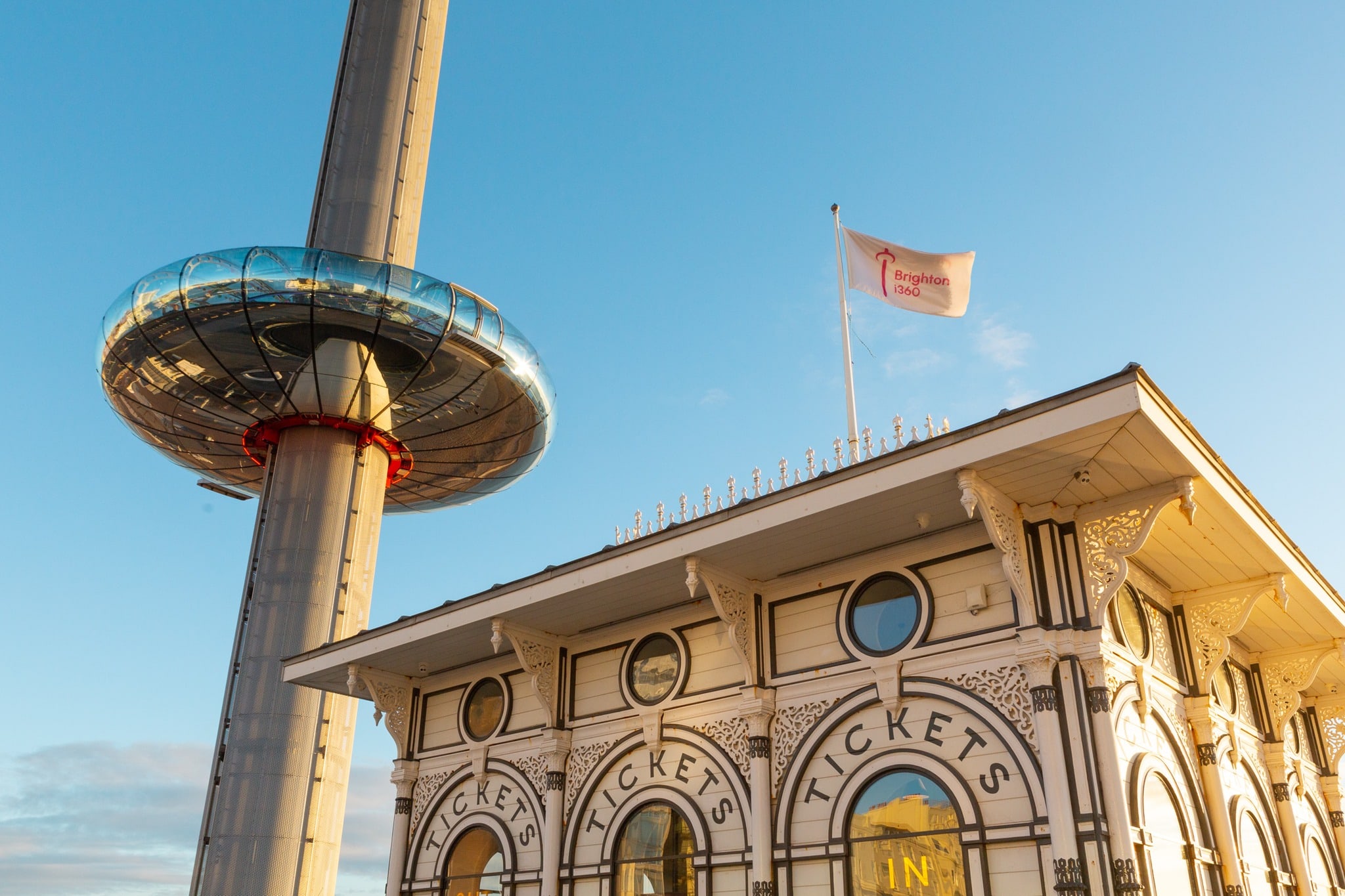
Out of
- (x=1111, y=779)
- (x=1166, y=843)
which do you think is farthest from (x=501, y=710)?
(x=1166, y=843)

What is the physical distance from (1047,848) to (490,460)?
72.0ft

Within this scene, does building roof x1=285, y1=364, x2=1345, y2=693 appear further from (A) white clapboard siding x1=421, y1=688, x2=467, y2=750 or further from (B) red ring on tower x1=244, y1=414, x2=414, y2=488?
(B) red ring on tower x1=244, y1=414, x2=414, y2=488

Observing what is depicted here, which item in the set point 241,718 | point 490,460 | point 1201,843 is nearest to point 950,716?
point 1201,843

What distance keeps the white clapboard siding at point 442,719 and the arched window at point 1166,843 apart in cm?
942

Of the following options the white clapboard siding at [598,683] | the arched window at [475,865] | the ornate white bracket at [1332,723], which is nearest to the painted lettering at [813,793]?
the white clapboard siding at [598,683]

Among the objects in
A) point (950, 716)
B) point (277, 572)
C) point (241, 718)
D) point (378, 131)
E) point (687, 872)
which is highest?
point (378, 131)

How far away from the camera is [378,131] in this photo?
91.2 feet

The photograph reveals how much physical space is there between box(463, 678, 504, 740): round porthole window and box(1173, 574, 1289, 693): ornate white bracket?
30.1 ft

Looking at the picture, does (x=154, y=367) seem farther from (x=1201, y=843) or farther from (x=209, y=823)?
(x=1201, y=843)

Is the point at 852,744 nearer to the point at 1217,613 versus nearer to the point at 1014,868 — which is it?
the point at 1014,868

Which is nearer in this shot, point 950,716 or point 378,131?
point 950,716

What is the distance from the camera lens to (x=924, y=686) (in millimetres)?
10914

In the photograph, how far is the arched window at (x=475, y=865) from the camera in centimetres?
1433

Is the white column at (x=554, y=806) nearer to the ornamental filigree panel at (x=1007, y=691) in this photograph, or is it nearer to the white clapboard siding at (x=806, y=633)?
the white clapboard siding at (x=806, y=633)
